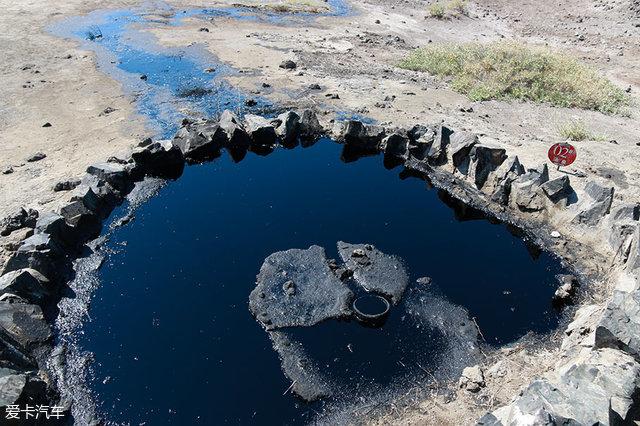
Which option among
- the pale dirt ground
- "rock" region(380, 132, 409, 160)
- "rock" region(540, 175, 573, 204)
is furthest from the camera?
"rock" region(380, 132, 409, 160)

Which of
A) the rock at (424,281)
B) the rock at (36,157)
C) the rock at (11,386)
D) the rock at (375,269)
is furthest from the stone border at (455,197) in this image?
the rock at (375,269)

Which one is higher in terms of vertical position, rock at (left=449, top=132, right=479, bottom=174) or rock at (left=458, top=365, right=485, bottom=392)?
rock at (left=449, top=132, right=479, bottom=174)

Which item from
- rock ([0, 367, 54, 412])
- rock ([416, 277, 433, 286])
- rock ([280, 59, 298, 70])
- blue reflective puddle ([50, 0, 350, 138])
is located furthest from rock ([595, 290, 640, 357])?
rock ([280, 59, 298, 70])

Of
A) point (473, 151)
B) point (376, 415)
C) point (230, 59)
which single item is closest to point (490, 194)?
point (473, 151)

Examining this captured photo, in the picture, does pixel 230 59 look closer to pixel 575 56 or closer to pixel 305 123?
pixel 305 123

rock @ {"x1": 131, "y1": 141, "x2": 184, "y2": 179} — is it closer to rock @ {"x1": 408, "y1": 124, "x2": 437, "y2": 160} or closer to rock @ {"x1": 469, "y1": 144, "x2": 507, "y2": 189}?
rock @ {"x1": 408, "y1": 124, "x2": 437, "y2": 160}

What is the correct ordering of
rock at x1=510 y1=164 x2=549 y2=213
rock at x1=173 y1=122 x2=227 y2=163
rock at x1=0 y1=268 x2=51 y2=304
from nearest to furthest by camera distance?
1. rock at x1=0 y1=268 x2=51 y2=304
2. rock at x1=510 y1=164 x2=549 y2=213
3. rock at x1=173 y1=122 x2=227 y2=163

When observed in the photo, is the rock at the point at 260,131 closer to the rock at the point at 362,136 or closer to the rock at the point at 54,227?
the rock at the point at 362,136
